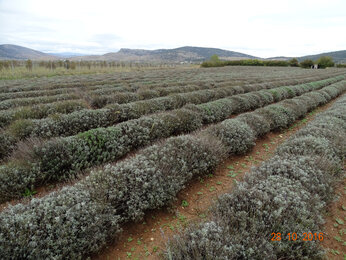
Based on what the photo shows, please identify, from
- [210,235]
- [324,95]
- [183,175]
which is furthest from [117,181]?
[324,95]

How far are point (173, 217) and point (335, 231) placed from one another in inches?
122

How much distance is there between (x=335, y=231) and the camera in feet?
11.6

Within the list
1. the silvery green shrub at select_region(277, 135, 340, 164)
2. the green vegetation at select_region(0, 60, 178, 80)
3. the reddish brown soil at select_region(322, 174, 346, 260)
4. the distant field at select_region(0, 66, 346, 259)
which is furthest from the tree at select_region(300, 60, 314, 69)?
the reddish brown soil at select_region(322, 174, 346, 260)

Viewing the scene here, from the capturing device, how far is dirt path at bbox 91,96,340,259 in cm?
311

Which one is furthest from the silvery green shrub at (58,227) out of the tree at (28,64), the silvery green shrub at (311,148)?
the tree at (28,64)

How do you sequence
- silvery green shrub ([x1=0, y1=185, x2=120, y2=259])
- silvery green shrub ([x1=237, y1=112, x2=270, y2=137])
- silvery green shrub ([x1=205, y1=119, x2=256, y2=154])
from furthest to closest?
silvery green shrub ([x1=237, y1=112, x2=270, y2=137])
silvery green shrub ([x1=205, y1=119, x2=256, y2=154])
silvery green shrub ([x1=0, y1=185, x2=120, y2=259])

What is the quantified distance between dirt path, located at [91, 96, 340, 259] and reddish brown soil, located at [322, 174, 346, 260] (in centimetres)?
200

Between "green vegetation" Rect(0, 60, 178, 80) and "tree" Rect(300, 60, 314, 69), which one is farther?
"tree" Rect(300, 60, 314, 69)

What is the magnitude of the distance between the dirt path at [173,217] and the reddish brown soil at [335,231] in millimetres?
1996

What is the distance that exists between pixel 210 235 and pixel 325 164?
3379 millimetres

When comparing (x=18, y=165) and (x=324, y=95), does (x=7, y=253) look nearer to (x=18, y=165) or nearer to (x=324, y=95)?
(x=18, y=165)

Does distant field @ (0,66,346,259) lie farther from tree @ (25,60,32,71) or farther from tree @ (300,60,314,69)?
tree @ (300,60,314,69)

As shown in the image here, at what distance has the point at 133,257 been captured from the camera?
3.01 metres

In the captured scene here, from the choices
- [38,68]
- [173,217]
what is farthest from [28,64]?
[173,217]
